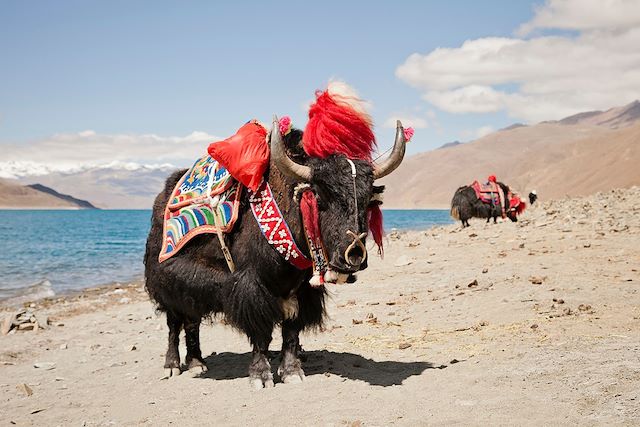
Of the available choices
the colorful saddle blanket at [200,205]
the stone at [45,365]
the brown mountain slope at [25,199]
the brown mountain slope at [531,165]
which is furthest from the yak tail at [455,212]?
the brown mountain slope at [25,199]

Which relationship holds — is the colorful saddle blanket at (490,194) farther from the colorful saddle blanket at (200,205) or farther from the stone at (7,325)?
the colorful saddle blanket at (200,205)

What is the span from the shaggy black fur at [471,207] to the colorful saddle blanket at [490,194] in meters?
0.11

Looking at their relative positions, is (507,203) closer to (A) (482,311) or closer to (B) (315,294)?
(A) (482,311)

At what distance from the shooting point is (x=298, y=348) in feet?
14.9

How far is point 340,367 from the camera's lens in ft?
15.2

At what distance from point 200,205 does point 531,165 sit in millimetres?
128367

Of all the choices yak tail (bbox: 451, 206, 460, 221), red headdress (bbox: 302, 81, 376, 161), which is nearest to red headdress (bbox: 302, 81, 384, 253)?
red headdress (bbox: 302, 81, 376, 161)

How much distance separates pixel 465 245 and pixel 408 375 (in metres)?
7.48

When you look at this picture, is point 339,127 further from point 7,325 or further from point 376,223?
point 7,325

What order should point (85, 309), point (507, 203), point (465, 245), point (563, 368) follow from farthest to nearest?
point (507, 203) → point (465, 245) → point (85, 309) → point (563, 368)

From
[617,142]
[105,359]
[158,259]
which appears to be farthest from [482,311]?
[617,142]

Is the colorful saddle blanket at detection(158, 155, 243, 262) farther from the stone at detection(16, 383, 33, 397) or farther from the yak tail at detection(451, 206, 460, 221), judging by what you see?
the yak tail at detection(451, 206, 460, 221)

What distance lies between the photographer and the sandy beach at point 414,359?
3.47 m

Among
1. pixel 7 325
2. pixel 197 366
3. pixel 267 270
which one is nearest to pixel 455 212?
pixel 7 325
